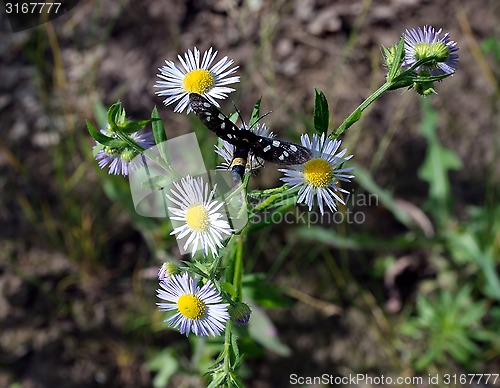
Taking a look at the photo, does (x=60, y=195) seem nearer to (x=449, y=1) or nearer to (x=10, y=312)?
(x=10, y=312)

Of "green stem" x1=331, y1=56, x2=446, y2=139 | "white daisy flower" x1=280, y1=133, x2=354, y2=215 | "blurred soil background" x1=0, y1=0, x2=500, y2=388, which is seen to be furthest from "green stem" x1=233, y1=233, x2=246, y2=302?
"blurred soil background" x1=0, y1=0, x2=500, y2=388

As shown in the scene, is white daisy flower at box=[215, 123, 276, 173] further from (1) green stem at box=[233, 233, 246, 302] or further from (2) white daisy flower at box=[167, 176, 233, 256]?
(1) green stem at box=[233, 233, 246, 302]

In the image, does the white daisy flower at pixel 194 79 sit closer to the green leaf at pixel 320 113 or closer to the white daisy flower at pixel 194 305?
the green leaf at pixel 320 113

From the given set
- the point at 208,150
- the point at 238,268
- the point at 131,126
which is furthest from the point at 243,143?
the point at 208,150

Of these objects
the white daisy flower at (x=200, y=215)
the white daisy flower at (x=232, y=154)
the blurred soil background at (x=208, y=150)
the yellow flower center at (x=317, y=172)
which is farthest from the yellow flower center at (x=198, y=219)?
the blurred soil background at (x=208, y=150)

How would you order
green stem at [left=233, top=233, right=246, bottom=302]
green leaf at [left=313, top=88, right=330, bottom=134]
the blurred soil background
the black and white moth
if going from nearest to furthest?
the black and white moth → green leaf at [left=313, top=88, right=330, bottom=134] → green stem at [left=233, top=233, right=246, bottom=302] → the blurred soil background

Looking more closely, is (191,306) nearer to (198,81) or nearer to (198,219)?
(198,219)

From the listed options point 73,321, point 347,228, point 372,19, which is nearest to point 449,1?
point 372,19
